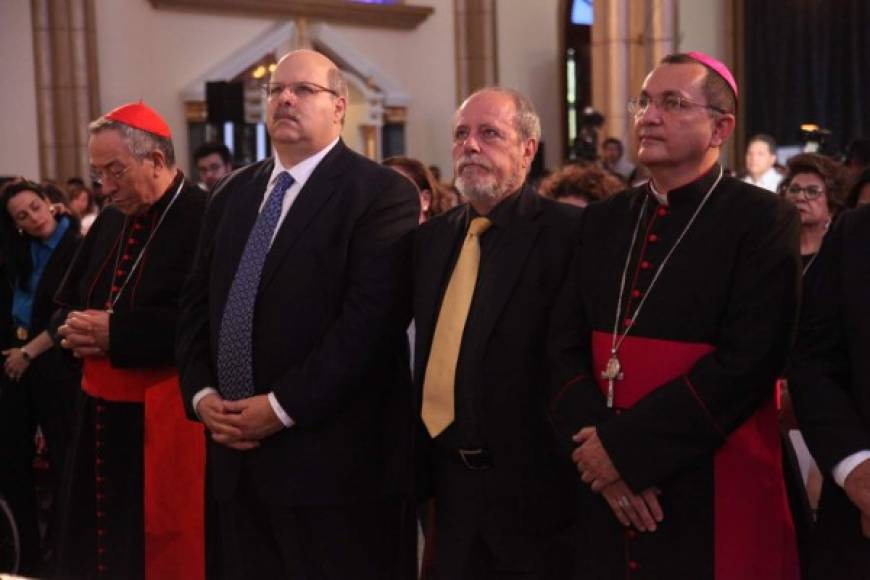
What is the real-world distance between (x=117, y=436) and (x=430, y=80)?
505 inches

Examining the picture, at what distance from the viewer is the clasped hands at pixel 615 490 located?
300 cm

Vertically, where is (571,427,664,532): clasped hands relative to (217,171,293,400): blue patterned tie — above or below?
below

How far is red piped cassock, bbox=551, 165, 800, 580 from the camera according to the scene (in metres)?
2.93

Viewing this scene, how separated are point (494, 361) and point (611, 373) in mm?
371

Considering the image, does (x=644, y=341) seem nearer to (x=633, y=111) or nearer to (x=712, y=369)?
(x=712, y=369)

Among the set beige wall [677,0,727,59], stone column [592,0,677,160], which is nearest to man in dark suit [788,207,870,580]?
stone column [592,0,677,160]

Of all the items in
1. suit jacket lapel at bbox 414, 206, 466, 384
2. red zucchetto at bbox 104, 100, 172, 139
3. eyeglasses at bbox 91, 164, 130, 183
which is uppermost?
red zucchetto at bbox 104, 100, 172, 139

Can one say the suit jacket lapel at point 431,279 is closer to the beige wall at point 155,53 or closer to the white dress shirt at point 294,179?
the white dress shirt at point 294,179

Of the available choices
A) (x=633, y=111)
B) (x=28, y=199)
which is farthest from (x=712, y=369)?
(x=28, y=199)

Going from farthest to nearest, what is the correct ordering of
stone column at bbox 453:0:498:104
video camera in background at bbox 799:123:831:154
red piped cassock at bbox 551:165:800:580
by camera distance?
stone column at bbox 453:0:498:104, video camera in background at bbox 799:123:831:154, red piped cassock at bbox 551:165:800:580

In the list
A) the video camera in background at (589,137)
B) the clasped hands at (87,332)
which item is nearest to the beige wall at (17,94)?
the video camera in background at (589,137)

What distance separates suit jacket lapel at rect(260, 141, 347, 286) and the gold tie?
43 cm

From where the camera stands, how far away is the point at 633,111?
3293 mm

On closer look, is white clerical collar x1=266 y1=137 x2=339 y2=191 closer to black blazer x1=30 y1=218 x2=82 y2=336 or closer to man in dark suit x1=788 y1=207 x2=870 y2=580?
man in dark suit x1=788 y1=207 x2=870 y2=580
